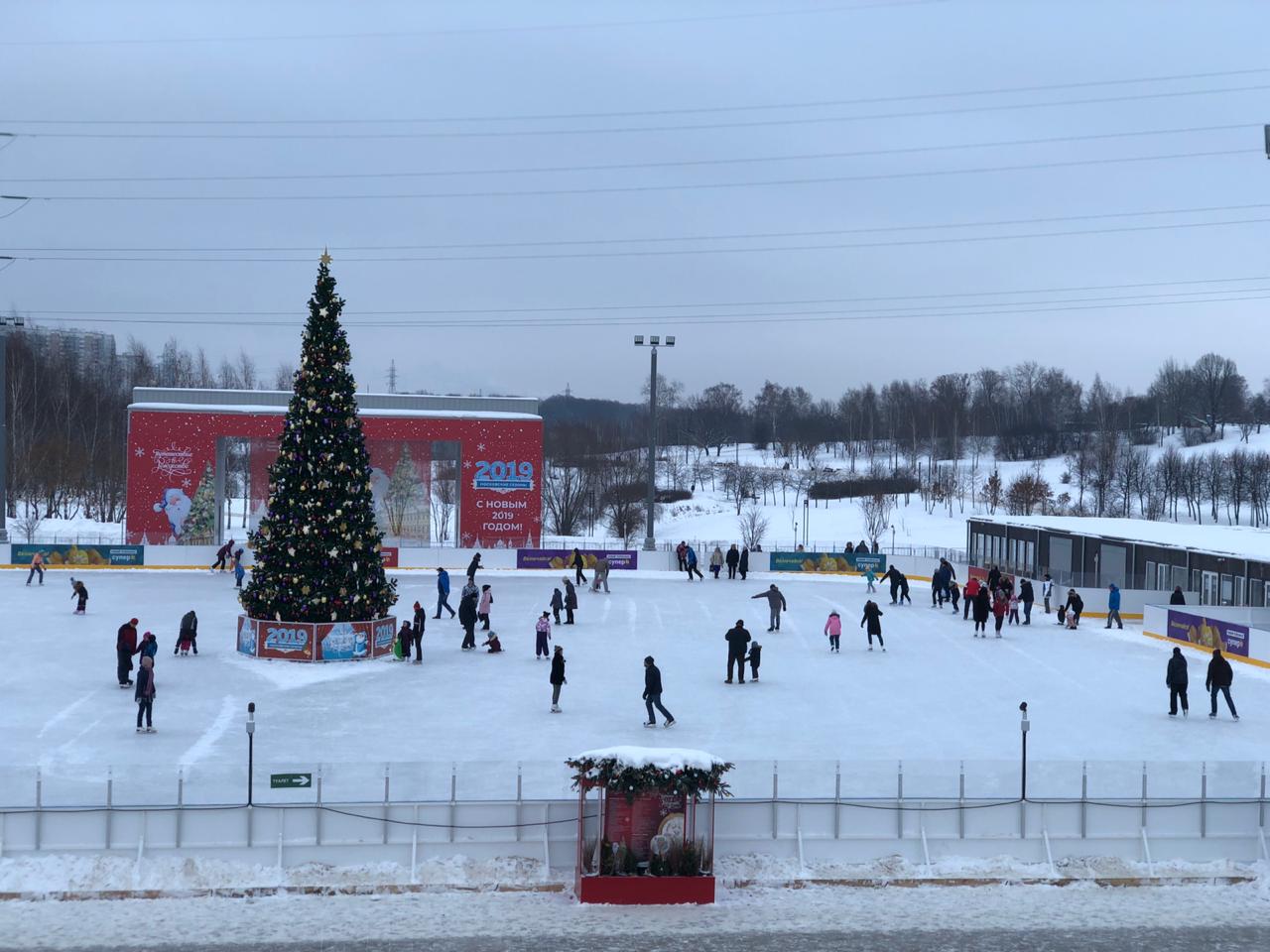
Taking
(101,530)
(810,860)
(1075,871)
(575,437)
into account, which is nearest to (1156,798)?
(1075,871)

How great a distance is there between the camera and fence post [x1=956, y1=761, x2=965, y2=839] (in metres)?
13.7

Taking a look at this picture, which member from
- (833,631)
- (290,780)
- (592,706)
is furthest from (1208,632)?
(290,780)

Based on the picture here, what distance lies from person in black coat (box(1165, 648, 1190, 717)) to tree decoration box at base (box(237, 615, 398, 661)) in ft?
46.6

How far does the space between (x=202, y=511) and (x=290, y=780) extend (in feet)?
119

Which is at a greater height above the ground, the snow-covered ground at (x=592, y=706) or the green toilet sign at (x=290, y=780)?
the green toilet sign at (x=290, y=780)

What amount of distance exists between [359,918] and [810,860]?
180 inches

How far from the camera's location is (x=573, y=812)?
44.3ft

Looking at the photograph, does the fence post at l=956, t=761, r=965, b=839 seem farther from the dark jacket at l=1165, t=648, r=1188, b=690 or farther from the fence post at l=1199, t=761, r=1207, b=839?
the dark jacket at l=1165, t=648, r=1188, b=690

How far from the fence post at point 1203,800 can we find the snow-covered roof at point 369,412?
37.0 meters

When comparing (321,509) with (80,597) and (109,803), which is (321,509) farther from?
(109,803)

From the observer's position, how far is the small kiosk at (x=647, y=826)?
1294cm

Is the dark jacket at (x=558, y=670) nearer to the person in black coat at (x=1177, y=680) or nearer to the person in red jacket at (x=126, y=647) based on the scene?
the person in red jacket at (x=126, y=647)

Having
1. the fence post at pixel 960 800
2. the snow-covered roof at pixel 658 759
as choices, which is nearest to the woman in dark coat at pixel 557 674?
the snow-covered roof at pixel 658 759

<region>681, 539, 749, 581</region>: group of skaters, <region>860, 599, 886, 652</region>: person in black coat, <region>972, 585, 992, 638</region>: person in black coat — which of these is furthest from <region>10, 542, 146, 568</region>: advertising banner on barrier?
<region>972, 585, 992, 638</region>: person in black coat
